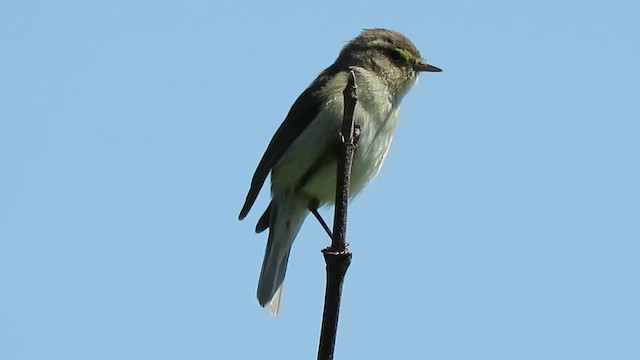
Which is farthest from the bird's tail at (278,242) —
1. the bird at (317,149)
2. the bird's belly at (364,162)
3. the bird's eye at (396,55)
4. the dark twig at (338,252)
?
the dark twig at (338,252)

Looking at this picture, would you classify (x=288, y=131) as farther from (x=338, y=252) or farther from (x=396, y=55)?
(x=338, y=252)

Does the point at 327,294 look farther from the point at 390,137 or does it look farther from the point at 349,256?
the point at 390,137

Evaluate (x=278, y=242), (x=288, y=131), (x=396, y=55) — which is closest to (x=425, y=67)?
(x=396, y=55)

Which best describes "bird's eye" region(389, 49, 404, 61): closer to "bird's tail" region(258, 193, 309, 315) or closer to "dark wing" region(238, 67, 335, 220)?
"dark wing" region(238, 67, 335, 220)

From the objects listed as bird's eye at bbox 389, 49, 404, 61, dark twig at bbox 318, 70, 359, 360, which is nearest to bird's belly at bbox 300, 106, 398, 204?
bird's eye at bbox 389, 49, 404, 61

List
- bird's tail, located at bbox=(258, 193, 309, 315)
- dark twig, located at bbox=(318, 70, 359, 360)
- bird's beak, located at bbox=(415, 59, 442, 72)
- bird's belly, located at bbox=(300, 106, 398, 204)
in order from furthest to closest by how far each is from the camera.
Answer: bird's beak, located at bbox=(415, 59, 442, 72)
bird's tail, located at bbox=(258, 193, 309, 315)
bird's belly, located at bbox=(300, 106, 398, 204)
dark twig, located at bbox=(318, 70, 359, 360)

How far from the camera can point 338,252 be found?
8.14ft

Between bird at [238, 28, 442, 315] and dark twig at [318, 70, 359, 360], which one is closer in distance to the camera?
dark twig at [318, 70, 359, 360]

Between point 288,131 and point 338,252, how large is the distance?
2.96m

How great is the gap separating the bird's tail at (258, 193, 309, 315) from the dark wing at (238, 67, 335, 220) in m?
0.17

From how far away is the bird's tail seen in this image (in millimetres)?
5219

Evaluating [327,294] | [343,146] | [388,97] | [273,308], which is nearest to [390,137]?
[388,97]

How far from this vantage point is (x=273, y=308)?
523 centimetres

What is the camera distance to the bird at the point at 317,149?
4.98 meters
